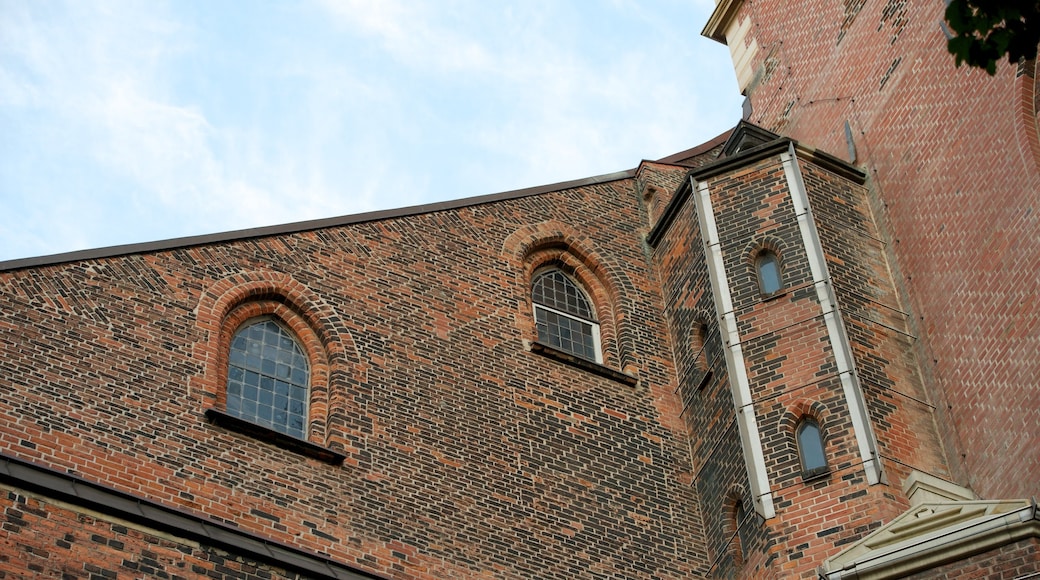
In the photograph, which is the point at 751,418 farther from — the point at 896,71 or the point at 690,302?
the point at 896,71

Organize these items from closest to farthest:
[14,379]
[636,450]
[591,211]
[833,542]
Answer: [14,379] → [833,542] → [636,450] → [591,211]

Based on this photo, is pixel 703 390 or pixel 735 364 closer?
pixel 735 364

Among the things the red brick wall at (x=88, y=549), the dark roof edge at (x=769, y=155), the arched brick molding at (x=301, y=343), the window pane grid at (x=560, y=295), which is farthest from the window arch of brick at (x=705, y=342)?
the red brick wall at (x=88, y=549)

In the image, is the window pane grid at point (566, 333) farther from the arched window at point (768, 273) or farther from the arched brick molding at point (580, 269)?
the arched window at point (768, 273)

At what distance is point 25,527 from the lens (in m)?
13.9

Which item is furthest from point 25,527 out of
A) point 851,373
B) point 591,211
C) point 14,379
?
point 591,211

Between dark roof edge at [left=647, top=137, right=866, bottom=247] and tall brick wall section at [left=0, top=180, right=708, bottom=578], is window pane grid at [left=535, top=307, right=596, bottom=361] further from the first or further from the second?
dark roof edge at [left=647, top=137, right=866, bottom=247]

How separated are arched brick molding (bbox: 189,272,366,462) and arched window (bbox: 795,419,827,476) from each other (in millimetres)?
4789

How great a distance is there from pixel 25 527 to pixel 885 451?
28.6 ft

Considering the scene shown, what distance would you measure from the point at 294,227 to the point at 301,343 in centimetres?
166

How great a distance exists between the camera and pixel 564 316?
68.1 feet

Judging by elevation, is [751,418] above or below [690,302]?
below

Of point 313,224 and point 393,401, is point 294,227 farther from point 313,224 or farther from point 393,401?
point 393,401

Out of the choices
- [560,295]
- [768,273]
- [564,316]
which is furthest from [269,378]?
[768,273]
